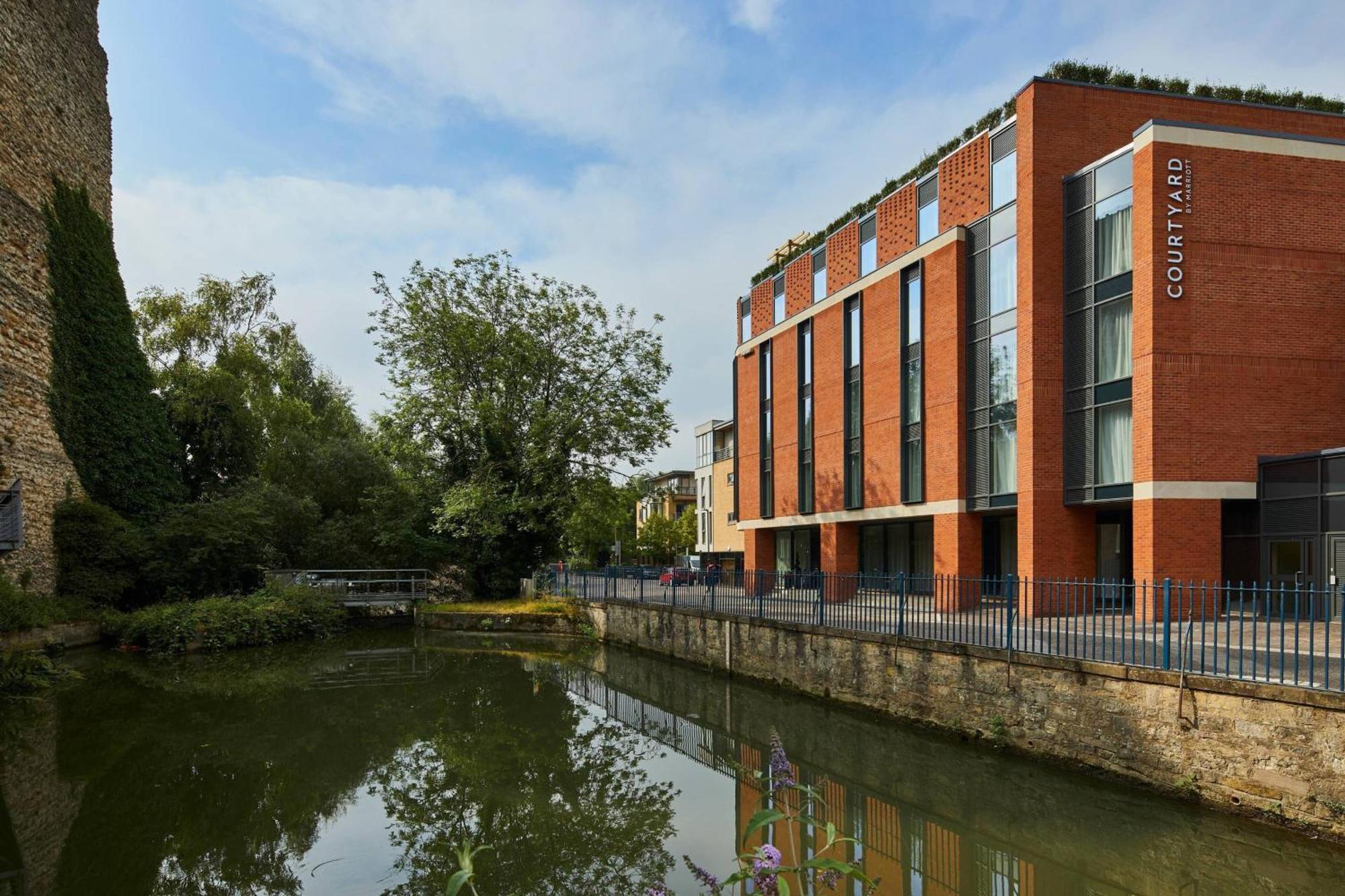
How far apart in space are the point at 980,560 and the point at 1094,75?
11864 millimetres

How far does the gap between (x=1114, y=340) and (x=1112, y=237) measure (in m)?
2.20

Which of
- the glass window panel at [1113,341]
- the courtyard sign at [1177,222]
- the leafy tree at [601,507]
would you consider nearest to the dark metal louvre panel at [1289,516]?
the glass window panel at [1113,341]

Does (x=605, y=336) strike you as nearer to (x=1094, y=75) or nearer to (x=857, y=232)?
(x=857, y=232)

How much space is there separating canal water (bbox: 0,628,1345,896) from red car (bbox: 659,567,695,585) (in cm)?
799

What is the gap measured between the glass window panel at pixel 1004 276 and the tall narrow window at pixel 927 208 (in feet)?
7.83

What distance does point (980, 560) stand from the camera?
2194 centimetres

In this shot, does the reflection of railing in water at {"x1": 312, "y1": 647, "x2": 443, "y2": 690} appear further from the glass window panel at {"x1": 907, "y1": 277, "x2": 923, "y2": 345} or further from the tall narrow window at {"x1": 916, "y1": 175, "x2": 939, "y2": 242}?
the tall narrow window at {"x1": 916, "y1": 175, "x2": 939, "y2": 242}

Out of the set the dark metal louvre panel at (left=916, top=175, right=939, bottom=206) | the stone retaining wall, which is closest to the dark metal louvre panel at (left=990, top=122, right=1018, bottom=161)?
the dark metal louvre panel at (left=916, top=175, right=939, bottom=206)

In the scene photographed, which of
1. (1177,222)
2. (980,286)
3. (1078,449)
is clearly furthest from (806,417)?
(1177,222)

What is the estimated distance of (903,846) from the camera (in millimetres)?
8500

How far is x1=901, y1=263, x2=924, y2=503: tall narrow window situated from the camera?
23.4 metres

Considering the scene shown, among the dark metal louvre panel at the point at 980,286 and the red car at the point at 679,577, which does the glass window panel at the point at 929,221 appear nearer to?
the dark metal louvre panel at the point at 980,286

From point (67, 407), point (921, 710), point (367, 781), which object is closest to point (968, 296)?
point (921, 710)

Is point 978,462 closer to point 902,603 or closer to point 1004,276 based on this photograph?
point 1004,276
